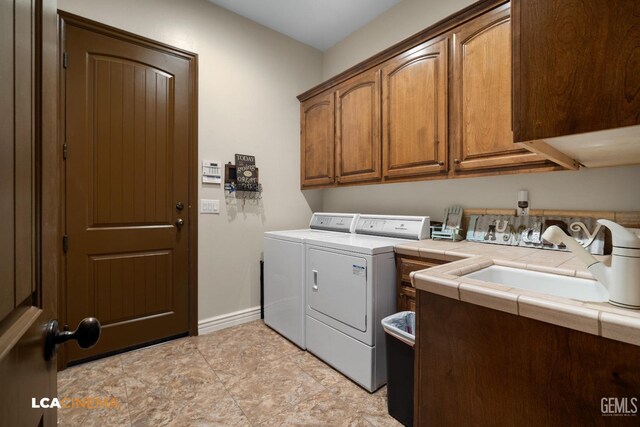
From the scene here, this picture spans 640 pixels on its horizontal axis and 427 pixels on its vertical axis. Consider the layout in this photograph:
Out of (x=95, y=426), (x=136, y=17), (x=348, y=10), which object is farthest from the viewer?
(x=348, y=10)

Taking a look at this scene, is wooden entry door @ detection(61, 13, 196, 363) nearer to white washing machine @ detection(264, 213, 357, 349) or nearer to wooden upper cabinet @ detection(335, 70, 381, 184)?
white washing machine @ detection(264, 213, 357, 349)

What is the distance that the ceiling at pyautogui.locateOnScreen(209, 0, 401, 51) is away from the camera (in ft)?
8.32

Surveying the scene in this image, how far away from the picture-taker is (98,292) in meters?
2.11

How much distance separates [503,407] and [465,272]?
0.46 metres

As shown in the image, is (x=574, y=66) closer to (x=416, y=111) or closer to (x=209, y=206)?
(x=416, y=111)

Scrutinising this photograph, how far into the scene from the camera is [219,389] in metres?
1.80

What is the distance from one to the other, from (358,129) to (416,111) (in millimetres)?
569

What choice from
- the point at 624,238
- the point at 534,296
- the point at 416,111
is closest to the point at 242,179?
the point at 416,111

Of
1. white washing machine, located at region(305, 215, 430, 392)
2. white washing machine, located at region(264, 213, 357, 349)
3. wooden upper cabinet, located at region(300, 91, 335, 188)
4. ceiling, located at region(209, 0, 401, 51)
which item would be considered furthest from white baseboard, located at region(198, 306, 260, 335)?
ceiling, located at region(209, 0, 401, 51)

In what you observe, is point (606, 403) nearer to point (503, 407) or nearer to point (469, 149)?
point (503, 407)

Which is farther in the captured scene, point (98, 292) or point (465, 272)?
point (98, 292)

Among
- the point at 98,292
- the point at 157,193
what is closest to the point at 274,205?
the point at 157,193

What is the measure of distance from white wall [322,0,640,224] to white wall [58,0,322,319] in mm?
527

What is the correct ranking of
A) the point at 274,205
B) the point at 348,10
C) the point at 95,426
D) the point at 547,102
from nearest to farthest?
the point at 547,102
the point at 95,426
the point at 348,10
the point at 274,205
